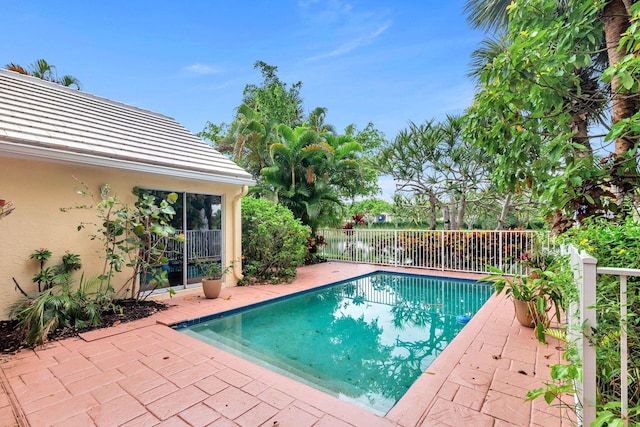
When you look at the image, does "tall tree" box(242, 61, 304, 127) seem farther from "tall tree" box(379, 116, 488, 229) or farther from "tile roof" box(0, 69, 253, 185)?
"tile roof" box(0, 69, 253, 185)

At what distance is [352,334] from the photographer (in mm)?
5570

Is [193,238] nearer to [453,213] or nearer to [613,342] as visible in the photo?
[613,342]

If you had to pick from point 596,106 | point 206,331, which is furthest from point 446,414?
point 596,106

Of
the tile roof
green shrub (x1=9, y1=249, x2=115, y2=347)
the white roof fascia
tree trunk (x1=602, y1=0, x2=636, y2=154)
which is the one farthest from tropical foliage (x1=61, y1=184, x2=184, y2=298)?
tree trunk (x1=602, y1=0, x2=636, y2=154)

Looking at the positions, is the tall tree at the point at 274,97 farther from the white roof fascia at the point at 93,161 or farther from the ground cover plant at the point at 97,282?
the ground cover plant at the point at 97,282

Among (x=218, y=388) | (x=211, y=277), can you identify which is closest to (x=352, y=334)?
(x=218, y=388)

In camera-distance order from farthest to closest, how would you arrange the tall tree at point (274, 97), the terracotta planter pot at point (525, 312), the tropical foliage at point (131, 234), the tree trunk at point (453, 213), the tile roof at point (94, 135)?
the tall tree at point (274, 97)
the tree trunk at point (453, 213)
the tropical foliage at point (131, 234)
the tile roof at point (94, 135)
the terracotta planter pot at point (525, 312)

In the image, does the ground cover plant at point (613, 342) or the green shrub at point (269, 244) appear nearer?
the ground cover plant at point (613, 342)

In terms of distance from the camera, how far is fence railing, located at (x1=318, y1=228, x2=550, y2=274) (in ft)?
32.8

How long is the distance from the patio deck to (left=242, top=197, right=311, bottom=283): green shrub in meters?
4.20

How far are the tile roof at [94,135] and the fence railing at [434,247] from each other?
247 inches

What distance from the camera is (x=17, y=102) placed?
21.2 feet

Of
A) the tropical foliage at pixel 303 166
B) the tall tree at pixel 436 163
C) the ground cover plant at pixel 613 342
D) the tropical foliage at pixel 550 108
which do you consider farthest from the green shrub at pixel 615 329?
the tall tree at pixel 436 163

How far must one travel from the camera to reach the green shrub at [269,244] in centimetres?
899
